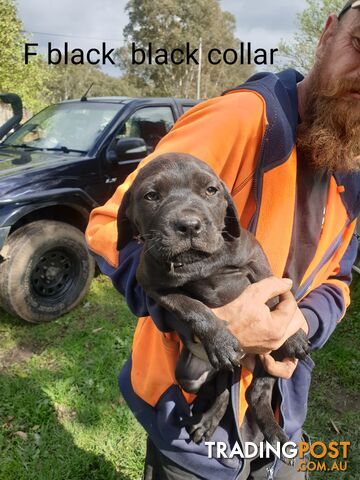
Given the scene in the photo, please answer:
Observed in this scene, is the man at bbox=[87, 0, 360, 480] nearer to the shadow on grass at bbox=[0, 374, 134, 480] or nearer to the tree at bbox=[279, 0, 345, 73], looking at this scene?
the shadow on grass at bbox=[0, 374, 134, 480]

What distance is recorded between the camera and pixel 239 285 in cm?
190

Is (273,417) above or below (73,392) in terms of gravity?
above

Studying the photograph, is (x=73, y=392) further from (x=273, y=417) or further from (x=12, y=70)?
(x=12, y=70)

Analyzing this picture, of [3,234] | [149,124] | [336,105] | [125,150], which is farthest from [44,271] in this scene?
[336,105]

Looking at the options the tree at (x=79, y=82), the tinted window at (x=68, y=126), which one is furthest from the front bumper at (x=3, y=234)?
the tree at (x=79, y=82)

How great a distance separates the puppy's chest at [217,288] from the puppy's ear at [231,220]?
6.6 inches

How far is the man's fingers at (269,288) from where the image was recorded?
1.75 meters

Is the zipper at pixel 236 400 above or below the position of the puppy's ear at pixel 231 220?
below

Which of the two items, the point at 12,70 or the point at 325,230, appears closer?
the point at 325,230

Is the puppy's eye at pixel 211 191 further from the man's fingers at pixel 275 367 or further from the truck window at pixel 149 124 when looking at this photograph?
the truck window at pixel 149 124

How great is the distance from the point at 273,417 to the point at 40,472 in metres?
2.19

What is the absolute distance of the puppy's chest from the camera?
73.8 inches

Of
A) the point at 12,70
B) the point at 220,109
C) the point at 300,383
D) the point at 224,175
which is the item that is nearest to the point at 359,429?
the point at 300,383

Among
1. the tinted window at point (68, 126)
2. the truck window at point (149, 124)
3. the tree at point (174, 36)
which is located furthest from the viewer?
the tree at point (174, 36)
